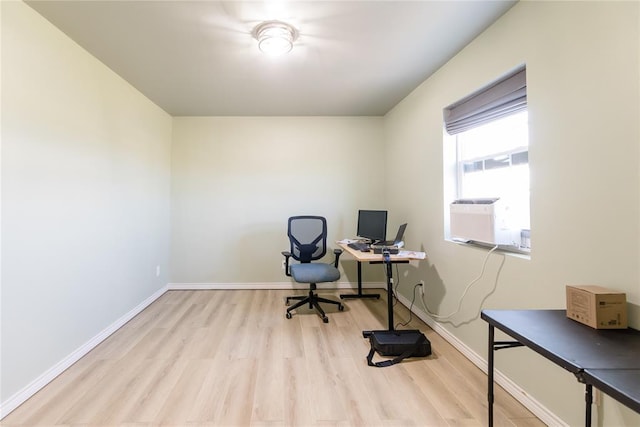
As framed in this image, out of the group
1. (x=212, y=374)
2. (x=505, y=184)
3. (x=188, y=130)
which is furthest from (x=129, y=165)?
(x=505, y=184)

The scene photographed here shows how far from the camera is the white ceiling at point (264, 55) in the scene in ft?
5.68

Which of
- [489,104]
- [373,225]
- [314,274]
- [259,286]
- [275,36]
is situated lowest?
[259,286]

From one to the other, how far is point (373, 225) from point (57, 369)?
295 centimetres

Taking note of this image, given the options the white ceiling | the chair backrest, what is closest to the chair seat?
the chair backrest

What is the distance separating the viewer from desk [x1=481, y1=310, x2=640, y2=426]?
30.5 inches

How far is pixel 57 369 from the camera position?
1910 mm

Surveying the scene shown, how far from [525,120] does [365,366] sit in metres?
2.08

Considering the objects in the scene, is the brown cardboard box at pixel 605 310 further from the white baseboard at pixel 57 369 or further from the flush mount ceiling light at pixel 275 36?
the white baseboard at pixel 57 369

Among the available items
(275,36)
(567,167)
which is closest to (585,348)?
(567,167)

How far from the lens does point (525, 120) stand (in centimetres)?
182

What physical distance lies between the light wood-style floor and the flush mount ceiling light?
241 cm

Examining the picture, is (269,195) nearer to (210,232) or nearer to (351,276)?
(210,232)

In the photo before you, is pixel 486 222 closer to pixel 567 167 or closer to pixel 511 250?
pixel 511 250

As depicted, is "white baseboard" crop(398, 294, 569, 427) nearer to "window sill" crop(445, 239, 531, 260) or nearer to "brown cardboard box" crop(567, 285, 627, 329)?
"brown cardboard box" crop(567, 285, 627, 329)
